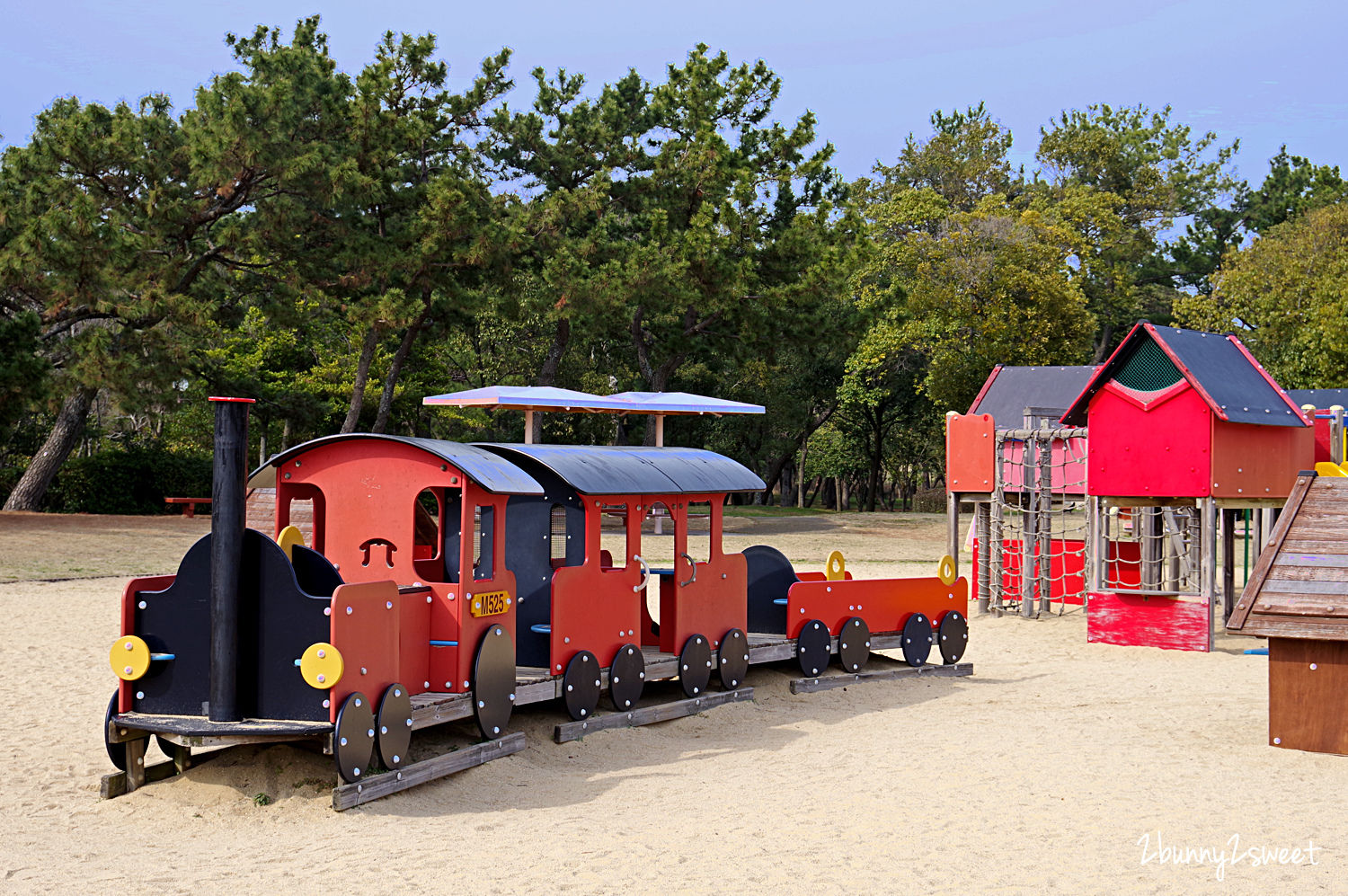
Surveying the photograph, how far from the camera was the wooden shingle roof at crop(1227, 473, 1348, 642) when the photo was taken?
9352 millimetres

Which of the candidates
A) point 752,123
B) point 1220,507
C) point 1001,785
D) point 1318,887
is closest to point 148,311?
point 752,123

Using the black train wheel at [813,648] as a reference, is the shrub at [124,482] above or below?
above

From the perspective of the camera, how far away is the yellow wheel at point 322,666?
7297 mm

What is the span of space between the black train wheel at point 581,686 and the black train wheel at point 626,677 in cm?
23

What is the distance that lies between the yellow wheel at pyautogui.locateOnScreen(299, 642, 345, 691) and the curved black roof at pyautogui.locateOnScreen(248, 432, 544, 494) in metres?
1.70

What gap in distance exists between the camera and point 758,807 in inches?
316

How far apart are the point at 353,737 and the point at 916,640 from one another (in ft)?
25.0

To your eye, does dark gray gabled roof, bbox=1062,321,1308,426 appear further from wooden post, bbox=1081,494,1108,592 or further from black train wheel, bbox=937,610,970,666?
black train wheel, bbox=937,610,970,666

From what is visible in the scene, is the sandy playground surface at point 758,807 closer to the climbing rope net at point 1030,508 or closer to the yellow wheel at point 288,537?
the yellow wheel at point 288,537

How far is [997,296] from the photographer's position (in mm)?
44188

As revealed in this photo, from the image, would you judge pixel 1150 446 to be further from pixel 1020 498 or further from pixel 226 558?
pixel 226 558

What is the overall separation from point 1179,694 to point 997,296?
109ft

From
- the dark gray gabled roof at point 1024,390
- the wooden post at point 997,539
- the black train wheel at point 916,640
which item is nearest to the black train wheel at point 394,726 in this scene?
the black train wheel at point 916,640

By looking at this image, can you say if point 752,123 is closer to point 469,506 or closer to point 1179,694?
point 1179,694
